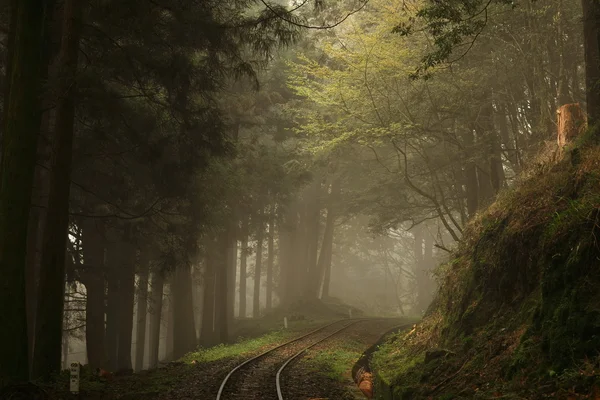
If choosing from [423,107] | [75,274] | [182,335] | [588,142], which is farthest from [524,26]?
[182,335]

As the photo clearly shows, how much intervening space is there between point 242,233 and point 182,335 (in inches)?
242

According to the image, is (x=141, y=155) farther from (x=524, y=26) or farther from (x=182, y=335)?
(x=182, y=335)

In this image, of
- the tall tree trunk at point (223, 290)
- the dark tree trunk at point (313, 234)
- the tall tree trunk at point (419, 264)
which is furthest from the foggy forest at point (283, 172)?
the tall tree trunk at point (419, 264)

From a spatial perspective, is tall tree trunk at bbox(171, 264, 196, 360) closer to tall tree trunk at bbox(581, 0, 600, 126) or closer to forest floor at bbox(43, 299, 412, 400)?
forest floor at bbox(43, 299, 412, 400)

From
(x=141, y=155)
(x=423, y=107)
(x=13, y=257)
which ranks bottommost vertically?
(x=13, y=257)

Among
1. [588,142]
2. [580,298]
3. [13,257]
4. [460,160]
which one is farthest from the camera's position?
[460,160]

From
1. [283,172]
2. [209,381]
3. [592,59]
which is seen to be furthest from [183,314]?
[592,59]

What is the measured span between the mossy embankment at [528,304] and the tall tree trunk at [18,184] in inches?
263

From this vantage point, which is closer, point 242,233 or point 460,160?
point 460,160

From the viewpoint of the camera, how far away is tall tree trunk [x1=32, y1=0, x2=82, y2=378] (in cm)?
1020

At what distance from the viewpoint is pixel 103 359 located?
18.8 m

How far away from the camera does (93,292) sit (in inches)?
743

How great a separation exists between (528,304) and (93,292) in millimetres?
15285

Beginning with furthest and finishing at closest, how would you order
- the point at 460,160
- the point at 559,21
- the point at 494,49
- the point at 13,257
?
the point at 460,160, the point at 494,49, the point at 559,21, the point at 13,257
